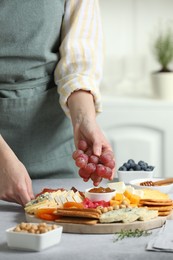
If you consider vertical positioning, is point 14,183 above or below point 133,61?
above

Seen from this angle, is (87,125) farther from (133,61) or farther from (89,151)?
(133,61)

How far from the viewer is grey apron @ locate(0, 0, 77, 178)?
2.23 metres

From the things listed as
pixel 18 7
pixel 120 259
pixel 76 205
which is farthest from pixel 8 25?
pixel 120 259

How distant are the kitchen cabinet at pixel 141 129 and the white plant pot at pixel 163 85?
0.31 ft

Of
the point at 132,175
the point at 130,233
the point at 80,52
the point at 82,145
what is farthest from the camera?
the point at 80,52

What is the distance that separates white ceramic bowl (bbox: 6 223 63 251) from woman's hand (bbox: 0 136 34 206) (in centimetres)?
38

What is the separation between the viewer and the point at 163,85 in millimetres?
3869

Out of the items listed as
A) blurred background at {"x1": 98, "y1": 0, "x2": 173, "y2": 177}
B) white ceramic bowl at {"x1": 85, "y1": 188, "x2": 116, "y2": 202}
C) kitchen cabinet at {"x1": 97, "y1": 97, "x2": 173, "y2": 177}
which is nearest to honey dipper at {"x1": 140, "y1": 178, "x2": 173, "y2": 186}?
white ceramic bowl at {"x1": 85, "y1": 188, "x2": 116, "y2": 202}

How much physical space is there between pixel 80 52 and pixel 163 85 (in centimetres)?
164

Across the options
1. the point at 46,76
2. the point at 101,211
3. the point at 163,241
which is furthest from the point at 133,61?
the point at 163,241

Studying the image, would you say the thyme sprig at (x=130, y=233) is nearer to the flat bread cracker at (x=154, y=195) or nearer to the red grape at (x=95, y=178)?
the flat bread cracker at (x=154, y=195)

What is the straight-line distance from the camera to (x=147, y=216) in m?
1.61

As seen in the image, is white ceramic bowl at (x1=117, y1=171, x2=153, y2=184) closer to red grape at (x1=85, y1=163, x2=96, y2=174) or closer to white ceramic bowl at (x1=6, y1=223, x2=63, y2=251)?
red grape at (x1=85, y1=163, x2=96, y2=174)

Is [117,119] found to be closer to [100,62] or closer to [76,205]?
[100,62]
